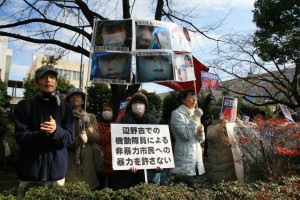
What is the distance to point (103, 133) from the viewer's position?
4.35 metres

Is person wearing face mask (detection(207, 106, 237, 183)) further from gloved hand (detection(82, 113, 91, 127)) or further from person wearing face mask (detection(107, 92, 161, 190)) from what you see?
gloved hand (detection(82, 113, 91, 127))

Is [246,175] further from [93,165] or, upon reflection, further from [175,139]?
[93,165]

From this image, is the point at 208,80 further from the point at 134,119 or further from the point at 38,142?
the point at 38,142

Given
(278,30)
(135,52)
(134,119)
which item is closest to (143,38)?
(135,52)

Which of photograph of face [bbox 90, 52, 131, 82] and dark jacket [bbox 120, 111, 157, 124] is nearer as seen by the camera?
dark jacket [bbox 120, 111, 157, 124]

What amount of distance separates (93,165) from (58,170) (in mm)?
1167

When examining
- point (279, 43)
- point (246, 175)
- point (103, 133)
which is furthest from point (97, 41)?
point (279, 43)

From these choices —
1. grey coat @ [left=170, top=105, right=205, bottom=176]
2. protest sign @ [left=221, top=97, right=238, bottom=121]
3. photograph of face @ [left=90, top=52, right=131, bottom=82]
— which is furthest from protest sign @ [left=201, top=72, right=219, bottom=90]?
photograph of face @ [left=90, top=52, right=131, bottom=82]

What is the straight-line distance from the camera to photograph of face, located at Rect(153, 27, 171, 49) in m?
4.73

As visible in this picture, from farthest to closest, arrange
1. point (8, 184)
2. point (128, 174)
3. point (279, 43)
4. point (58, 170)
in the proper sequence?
1. point (279, 43)
2. point (8, 184)
3. point (128, 174)
4. point (58, 170)

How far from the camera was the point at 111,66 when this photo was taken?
14.9 feet

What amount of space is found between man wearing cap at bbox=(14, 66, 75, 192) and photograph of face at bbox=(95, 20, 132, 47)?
5.48 feet

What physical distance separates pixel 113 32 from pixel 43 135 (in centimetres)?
230

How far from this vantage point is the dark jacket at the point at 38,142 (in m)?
2.82
